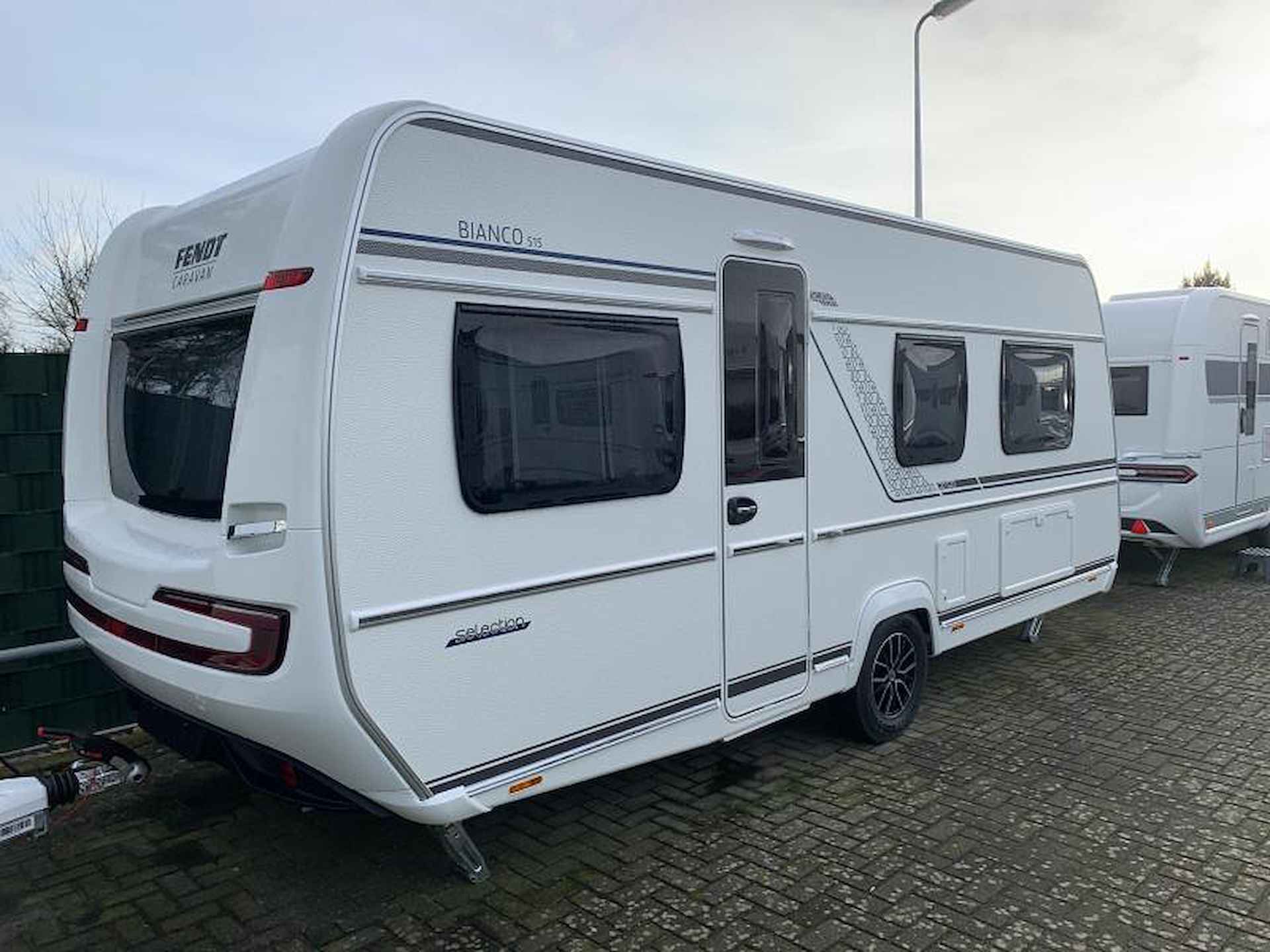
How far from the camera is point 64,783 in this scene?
3.44 meters

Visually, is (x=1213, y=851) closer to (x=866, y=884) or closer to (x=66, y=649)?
(x=866, y=884)

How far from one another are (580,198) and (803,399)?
1.54m

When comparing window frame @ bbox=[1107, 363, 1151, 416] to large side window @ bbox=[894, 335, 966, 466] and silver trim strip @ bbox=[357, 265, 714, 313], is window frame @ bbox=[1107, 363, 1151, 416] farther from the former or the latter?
silver trim strip @ bbox=[357, 265, 714, 313]

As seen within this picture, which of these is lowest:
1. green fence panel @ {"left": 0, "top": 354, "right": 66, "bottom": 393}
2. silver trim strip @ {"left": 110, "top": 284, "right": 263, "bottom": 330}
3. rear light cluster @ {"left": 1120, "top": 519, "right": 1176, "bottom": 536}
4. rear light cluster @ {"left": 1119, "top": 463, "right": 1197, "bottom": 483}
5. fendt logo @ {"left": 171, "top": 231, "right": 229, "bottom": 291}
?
rear light cluster @ {"left": 1120, "top": 519, "right": 1176, "bottom": 536}

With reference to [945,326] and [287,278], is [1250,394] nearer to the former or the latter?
[945,326]

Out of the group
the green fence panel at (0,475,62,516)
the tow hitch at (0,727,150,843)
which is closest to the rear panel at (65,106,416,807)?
the tow hitch at (0,727,150,843)

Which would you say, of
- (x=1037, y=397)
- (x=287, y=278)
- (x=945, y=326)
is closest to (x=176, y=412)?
(x=287, y=278)

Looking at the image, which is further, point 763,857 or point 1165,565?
point 1165,565

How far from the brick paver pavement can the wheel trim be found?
19 cm

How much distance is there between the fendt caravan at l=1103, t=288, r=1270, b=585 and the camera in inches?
348

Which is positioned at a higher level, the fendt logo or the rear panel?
the fendt logo

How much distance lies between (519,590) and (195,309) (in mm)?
1627

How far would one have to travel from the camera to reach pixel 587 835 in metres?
4.15

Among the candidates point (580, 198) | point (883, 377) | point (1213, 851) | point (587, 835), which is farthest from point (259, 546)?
point (1213, 851)
